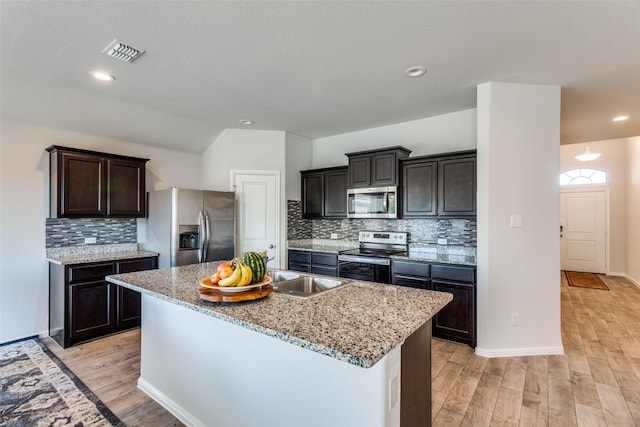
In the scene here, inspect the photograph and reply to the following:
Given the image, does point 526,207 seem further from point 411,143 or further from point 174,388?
point 174,388

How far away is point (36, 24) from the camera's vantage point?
205cm

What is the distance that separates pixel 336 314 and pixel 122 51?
8.19ft

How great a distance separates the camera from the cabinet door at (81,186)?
3.36 meters

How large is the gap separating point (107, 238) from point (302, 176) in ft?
9.17

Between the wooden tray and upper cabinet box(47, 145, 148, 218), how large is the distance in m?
2.69

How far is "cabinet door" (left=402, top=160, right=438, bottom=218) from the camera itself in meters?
3.63

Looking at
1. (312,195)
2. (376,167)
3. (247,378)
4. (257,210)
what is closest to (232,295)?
(247,378)

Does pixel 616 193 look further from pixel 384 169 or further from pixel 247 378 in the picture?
pixel 247 378

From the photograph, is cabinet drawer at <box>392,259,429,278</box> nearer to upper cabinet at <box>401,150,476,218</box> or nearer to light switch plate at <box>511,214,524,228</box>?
upper cabinet at <box>401,150,476,218</box>

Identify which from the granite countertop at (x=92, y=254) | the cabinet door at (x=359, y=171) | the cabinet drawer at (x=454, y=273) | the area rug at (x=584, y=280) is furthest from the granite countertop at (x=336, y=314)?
the area rug at (x=584, y=280)

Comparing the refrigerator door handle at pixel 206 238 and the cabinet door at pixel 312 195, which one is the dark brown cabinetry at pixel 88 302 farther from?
the cabinet door at pixel 312 195

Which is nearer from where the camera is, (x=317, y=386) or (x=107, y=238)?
(x=317, y=386)

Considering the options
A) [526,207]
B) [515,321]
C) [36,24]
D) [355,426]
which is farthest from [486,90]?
[36,24]

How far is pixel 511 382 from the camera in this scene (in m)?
2.52
